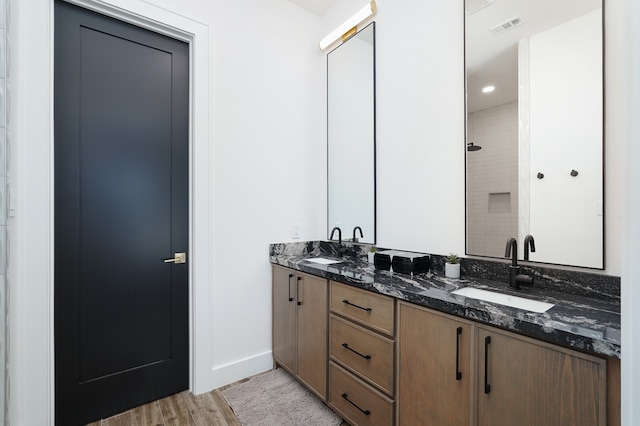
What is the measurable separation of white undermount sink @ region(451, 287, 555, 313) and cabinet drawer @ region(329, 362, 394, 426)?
66cm

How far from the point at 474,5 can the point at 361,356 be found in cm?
206

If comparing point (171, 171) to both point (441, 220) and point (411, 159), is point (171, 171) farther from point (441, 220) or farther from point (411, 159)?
point (441, 220)

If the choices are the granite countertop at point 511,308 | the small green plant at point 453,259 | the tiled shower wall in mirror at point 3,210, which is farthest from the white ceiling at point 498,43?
the tiled shower wall in mirror at point 3,210

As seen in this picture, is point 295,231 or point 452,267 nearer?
point 452,267

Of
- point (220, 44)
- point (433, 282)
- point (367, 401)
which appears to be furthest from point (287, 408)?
point (220, 44)

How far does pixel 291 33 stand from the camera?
2650mm

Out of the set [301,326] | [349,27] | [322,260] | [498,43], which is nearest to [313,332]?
[301,326]

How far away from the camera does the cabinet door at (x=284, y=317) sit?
2.25 metres

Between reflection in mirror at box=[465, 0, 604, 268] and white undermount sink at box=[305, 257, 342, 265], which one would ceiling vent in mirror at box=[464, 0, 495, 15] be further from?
white undermount sink at box=[305, 257, 342, 265]

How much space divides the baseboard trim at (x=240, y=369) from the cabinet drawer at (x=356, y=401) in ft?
2.56

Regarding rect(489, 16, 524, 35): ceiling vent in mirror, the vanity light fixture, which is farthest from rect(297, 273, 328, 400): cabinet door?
the vanity light fixture

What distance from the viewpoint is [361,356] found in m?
1.66

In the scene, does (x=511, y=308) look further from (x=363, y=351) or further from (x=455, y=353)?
(x=363, y=351)

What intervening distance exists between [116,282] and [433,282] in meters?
1.94
